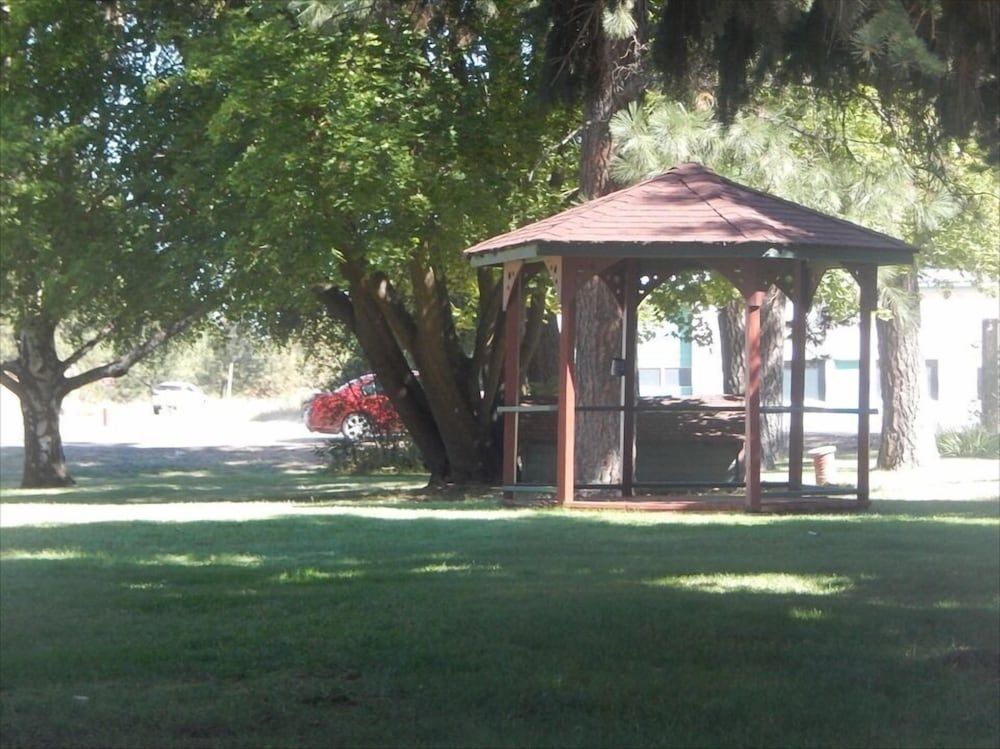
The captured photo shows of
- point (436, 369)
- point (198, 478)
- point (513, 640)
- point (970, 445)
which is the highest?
point (436, 369)

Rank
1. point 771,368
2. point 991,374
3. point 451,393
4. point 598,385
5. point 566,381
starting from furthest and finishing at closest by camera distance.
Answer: point 991,374 < point 771,368 < point 451,393 < point 598,385 < point 566,381

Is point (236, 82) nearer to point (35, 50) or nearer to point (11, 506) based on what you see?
point (35, 50)

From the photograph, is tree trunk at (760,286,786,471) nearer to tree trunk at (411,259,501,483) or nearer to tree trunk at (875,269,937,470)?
tree trunk at (875,269,937,470)

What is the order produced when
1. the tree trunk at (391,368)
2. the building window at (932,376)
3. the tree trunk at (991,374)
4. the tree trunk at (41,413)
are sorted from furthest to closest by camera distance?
1. the building window at (932,376)
2. the tree trunk at (991,374)
3. the tree trunk at (41,413)
4. the tree trunk at (391,368)

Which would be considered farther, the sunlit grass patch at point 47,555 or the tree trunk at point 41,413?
the tree trunk at point 41,413

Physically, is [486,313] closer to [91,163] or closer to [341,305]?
[341,305]

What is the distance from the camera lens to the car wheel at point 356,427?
94.4 ft

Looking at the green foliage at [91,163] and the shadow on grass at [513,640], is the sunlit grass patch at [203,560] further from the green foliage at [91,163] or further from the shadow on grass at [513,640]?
the green foliage at [91,163]

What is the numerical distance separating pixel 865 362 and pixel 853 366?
3113 centimetres

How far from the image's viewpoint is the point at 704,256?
38.8 ft

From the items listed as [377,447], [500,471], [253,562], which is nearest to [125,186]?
[500,471]

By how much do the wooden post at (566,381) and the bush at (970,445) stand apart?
19.0m

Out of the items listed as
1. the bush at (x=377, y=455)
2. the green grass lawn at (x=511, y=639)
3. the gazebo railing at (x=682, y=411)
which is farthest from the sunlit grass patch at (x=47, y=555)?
the bush at (x=377, y=455)

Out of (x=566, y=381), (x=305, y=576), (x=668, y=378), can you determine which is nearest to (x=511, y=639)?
(x=305, y=576)
